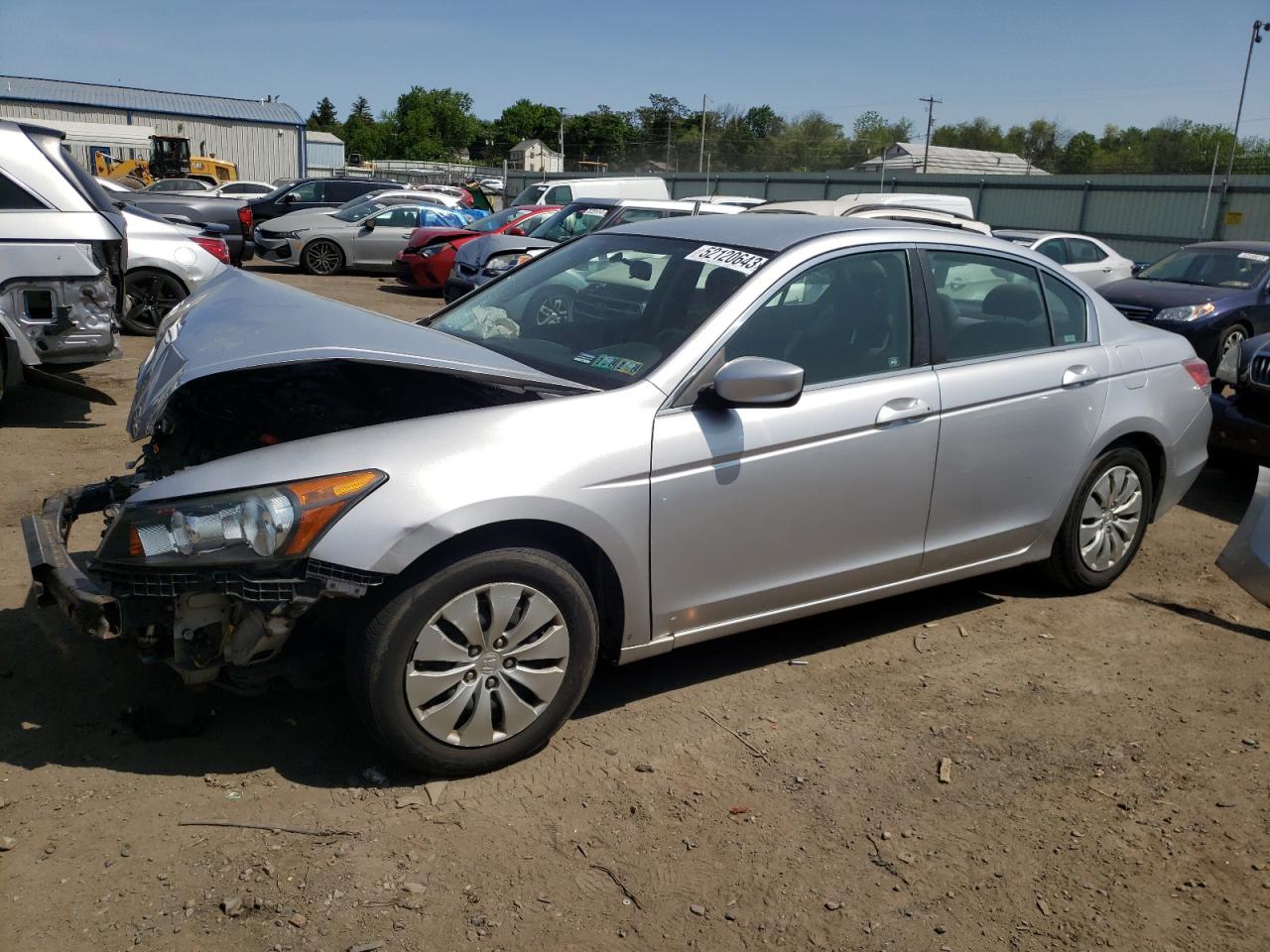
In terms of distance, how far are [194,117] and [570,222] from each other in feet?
177

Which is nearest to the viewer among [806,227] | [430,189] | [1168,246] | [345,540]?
[345,540]

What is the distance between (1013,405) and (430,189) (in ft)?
84.0

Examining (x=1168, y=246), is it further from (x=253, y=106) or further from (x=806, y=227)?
(x=253, y=106)

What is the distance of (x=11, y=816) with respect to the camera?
3.04 meters

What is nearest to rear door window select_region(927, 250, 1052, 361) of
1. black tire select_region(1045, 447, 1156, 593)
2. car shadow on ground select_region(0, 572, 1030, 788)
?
black tire select_region(1045, 447, 1156, 593)

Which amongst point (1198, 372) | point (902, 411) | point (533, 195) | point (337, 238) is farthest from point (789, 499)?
point (533, 195)

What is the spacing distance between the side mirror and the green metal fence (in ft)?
80.9

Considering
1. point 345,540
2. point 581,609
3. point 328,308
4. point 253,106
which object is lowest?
point 581,609

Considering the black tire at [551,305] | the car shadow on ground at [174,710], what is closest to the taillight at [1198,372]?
the car shadow on ground at [174,710]

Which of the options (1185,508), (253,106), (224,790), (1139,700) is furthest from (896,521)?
(253,106)

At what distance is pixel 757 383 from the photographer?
11.5 feet

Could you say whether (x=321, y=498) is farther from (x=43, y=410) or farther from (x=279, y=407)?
(x=43, y=410)

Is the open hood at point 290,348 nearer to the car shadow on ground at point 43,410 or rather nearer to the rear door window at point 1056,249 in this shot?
the car shadow on ground at point 43,410

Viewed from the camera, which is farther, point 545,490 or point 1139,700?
point 1139,700
